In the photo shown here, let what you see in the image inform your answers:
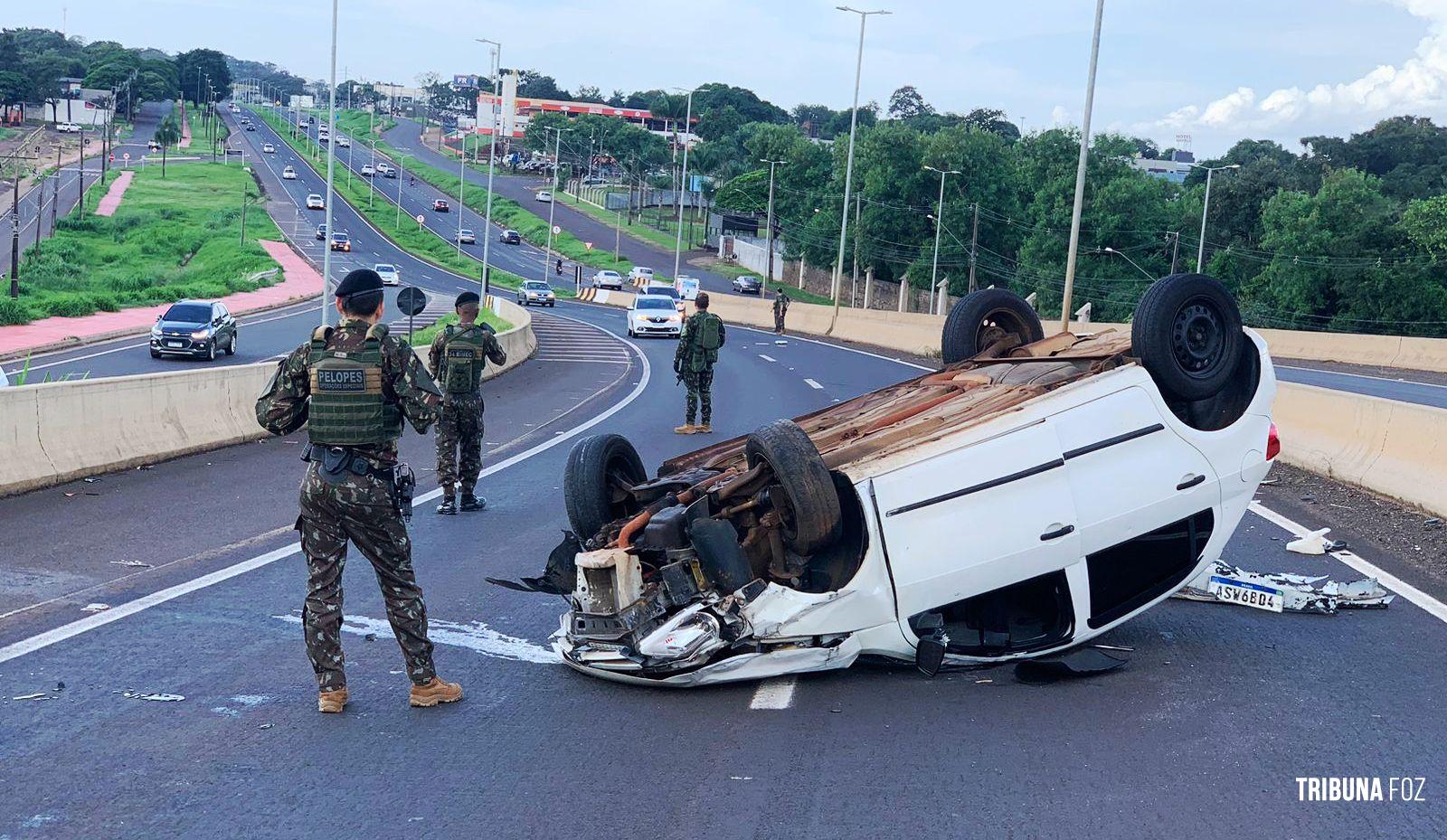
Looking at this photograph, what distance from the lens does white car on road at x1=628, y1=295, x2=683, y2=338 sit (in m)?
45.6

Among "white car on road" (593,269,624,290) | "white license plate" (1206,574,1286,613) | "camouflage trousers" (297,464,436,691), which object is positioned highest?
"camouflage trousers" (297,464,436,691)

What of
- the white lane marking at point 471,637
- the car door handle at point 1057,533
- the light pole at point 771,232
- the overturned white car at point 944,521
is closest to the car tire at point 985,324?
the overturned white car at point 944,521

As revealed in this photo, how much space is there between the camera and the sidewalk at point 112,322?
135 feet

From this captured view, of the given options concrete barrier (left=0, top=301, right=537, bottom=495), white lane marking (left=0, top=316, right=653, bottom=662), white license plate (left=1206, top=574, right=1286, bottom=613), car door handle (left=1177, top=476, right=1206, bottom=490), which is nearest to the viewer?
white lane marking (left=0, top=316, right=653, bottom=662)

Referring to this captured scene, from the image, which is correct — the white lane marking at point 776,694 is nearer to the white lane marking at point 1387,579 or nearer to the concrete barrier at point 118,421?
the white lane marking at point 1387,579

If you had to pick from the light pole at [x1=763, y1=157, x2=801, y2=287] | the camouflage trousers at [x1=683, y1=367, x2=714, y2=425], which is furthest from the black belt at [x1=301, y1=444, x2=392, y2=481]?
the light pole at [x1=763, y1=157, x2=801, y2=287]

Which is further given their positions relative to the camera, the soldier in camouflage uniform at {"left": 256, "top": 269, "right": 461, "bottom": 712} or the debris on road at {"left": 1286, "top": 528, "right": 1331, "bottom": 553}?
the debris on road at {"left": 1286, "top": 528, "right": 1331, "bottom": 553}

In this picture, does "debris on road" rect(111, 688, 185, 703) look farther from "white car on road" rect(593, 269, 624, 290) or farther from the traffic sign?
"white car on road" rect(593, 269, 624, 290)

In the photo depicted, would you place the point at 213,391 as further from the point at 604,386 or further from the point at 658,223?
the point at 658,223

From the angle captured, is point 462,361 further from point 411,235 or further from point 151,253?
point 411,235

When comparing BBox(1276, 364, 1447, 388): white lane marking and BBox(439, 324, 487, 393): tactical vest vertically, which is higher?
BBox(439, 324, 487, 393): tactical vest

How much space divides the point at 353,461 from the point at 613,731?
5.38 feet

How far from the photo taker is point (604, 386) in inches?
1054

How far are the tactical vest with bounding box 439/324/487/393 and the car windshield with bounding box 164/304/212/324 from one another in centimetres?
2721
